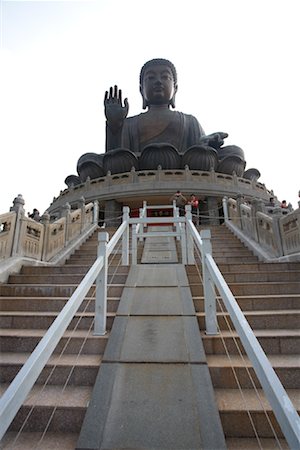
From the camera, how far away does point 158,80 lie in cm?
2319

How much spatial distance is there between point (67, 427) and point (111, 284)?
2.42 metres

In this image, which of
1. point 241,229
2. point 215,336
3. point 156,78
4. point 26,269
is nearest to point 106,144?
point 156,78

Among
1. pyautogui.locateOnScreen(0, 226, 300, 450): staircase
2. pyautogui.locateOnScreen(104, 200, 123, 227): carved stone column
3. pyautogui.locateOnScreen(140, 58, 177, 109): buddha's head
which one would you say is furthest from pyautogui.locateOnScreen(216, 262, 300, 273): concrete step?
pyautogui.locateOnScreen(140, 58, 177, 109): buddha's head

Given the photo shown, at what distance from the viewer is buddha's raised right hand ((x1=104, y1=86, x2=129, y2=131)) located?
21.2 meters

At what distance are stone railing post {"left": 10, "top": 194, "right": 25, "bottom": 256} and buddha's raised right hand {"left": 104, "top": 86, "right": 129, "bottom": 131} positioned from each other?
17.1 m

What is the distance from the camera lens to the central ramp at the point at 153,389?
176cm

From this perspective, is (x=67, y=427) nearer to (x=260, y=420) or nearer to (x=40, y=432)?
(x=40, y=432)

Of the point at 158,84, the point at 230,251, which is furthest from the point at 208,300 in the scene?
the point at 158,84

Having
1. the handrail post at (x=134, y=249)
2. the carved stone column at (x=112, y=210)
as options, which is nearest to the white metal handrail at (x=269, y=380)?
the handrail post at (x=134, y=249)

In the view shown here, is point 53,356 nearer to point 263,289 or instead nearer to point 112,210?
point 263,289

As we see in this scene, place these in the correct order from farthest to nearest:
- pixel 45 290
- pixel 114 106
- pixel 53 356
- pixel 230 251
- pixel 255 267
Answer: pixel 114 106, pixel 230 251, pixel 255 267, pixel 45 290, pixel 53 356

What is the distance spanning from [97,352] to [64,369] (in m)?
0.39

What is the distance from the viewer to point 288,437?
1200mm

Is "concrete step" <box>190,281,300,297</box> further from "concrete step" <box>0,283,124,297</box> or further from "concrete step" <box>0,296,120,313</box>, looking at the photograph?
"concrete step" <box>0,296,120,313</box>
